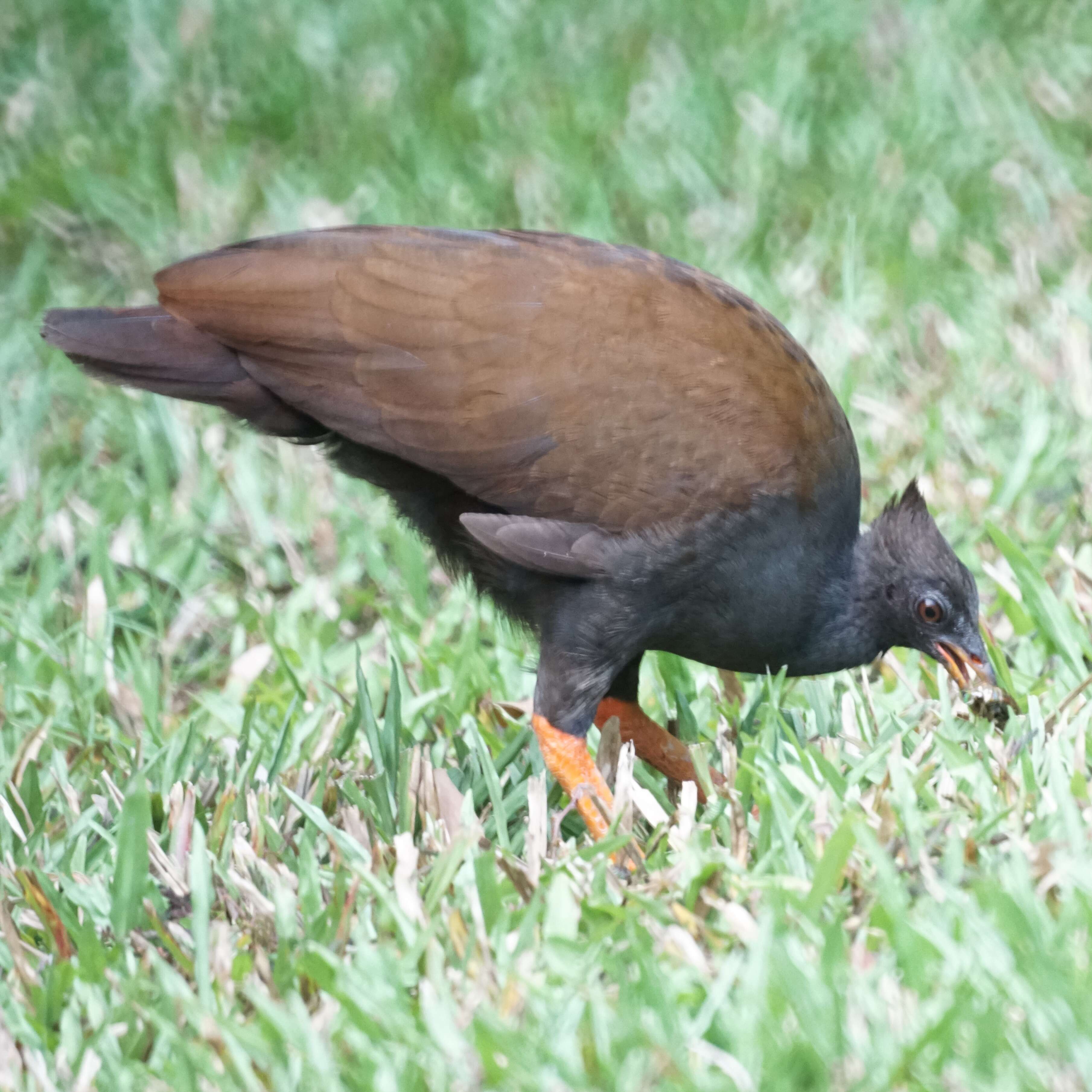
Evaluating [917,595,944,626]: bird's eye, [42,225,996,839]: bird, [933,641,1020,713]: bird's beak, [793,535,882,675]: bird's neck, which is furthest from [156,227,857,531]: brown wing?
[933,641,1020,713]: bird's beak

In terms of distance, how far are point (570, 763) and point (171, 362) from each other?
1.25 m

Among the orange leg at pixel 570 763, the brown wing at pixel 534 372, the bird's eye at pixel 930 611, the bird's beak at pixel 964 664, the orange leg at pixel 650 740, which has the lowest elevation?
the orange leg at pixel 650 740

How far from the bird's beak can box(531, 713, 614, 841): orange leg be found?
834 millimetres

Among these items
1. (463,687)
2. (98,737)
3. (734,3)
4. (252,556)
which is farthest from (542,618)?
(734,3)

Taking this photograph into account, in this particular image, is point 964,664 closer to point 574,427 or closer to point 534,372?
point 574,427

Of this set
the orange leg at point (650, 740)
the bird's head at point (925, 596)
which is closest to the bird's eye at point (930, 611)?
the bird's head at point (925, 596)

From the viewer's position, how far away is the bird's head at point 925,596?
393 centimetres

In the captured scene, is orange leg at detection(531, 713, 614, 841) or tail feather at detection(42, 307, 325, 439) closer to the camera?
orange leg at detection(531, 713, 614, 841)

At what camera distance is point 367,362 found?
3.71m

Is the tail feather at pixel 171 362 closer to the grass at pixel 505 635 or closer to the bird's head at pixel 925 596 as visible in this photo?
the grass at pixel 505 635

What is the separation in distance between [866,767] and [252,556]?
231cm

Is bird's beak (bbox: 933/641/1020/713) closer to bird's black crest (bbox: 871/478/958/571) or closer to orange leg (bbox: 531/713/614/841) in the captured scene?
bird's black crest (bbox: 871/478/958/571)

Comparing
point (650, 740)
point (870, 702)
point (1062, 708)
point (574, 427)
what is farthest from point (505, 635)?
point (1062, 708)

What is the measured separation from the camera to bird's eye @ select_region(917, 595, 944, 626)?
393 cm
